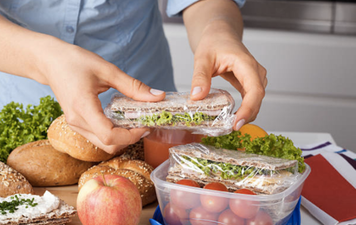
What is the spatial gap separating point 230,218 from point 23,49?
2.19ft

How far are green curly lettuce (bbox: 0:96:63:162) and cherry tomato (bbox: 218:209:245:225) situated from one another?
73cm

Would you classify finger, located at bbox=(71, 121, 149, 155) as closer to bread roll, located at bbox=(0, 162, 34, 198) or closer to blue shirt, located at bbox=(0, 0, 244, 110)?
bread roll, located at bbox=(0, 162, 34, 198)

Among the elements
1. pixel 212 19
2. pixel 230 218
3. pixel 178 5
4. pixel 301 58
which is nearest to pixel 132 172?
pixel 230 218

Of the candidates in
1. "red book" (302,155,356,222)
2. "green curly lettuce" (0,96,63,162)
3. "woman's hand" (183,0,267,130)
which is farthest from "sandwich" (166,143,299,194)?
"green curly lettuce" (0,96,63,162)

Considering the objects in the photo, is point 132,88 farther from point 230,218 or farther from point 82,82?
point 230,218

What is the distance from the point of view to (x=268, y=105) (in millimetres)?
3020

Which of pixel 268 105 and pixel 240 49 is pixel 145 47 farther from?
pixel 268 105

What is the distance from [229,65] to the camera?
46.0 inches

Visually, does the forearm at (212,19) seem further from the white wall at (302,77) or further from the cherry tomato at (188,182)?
the white wall at (302,77)

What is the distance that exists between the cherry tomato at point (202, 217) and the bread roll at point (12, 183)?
46 cm

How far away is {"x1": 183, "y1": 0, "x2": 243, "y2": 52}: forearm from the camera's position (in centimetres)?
134

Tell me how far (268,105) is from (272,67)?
0.87 feet

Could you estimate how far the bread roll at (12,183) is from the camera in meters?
1.08

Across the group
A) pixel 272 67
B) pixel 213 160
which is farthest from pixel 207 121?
pixel 272 67
